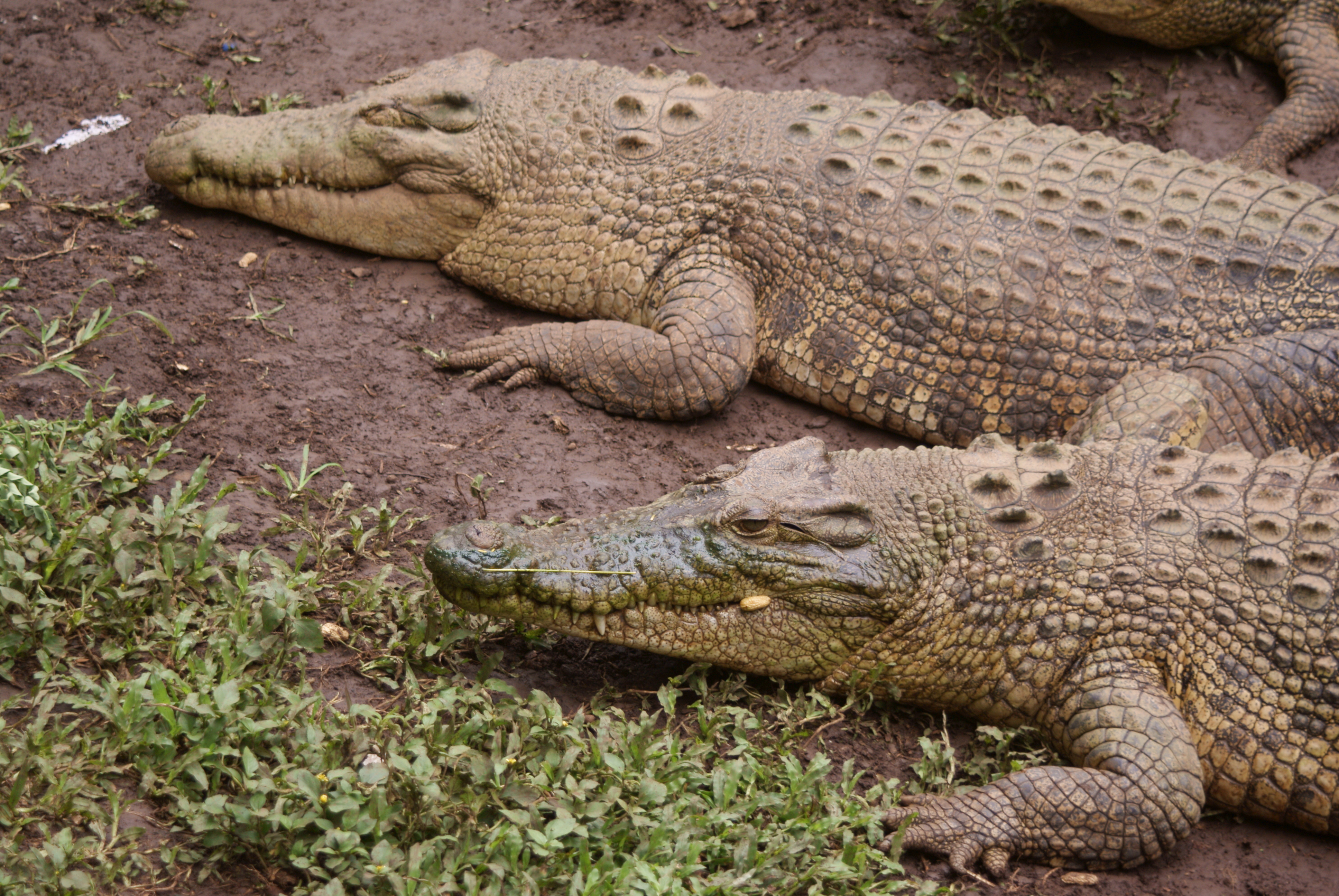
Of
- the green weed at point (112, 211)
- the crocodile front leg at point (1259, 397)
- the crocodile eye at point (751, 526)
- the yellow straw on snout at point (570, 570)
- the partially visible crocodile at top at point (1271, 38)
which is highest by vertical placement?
the partially visible crocodile at top at point (1271, 38)

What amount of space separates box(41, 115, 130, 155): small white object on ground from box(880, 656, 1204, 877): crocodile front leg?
206 inches

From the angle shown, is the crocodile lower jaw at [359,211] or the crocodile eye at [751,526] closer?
the crocodile eye at [751,526]

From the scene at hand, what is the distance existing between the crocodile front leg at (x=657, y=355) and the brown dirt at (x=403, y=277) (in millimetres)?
103

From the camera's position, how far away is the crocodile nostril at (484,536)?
318 cm

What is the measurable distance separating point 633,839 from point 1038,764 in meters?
1.25

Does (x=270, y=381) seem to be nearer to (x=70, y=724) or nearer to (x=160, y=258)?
(x=160, y=258)

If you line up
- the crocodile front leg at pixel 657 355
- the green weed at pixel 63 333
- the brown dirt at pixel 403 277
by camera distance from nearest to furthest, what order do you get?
the brown dirt at pixel 403 277 < the green weed at pixel 63 333 < the crocodile front leg at pixel 657 355

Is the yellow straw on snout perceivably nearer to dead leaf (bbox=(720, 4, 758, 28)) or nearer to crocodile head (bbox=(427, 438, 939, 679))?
crocodile head (bbox=(427, 438, 939, 679))

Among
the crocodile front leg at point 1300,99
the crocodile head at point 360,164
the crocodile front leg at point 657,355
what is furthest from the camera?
the crocodile front leg at point 1300,99

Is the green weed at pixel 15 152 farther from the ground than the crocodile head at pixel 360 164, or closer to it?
closer to it

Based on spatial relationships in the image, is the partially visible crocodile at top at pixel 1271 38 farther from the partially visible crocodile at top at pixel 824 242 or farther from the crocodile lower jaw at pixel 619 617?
the crocodile lower jaw at pixel 619 617

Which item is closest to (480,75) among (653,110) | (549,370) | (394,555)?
(653,110)

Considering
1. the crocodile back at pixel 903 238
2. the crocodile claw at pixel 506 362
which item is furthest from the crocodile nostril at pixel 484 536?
the crocodile back at pixel 903 238

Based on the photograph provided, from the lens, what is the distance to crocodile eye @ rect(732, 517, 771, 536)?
3309mm
